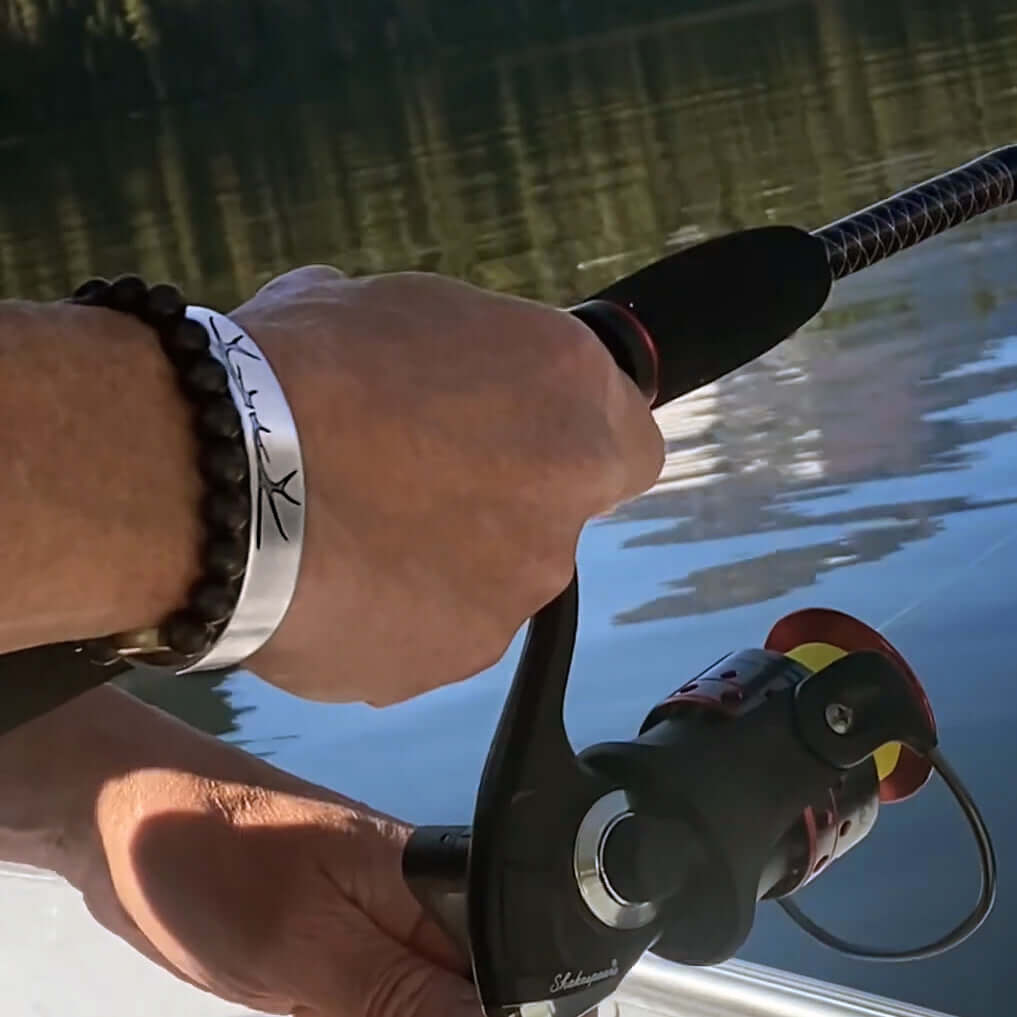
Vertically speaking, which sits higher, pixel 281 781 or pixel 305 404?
pixel 305 404

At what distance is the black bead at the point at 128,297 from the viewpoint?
25.2 inches

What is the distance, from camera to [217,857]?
100cm

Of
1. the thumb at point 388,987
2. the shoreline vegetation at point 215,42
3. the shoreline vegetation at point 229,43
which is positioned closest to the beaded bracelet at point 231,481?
the thumb at point 388,987

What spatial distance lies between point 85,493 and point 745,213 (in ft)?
21.8

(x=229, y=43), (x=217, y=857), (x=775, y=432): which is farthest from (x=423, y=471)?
(x=229, y=43)

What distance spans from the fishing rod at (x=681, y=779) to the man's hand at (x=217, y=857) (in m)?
0.08

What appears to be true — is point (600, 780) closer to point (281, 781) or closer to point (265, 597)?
point (265, 597)

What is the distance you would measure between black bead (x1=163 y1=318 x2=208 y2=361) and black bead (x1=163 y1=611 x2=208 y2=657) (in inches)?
3.4

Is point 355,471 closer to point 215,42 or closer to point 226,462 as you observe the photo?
point 226,462

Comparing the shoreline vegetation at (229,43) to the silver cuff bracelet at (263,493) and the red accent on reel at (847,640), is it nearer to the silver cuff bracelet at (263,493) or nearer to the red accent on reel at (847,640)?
the red accent on reel at (847,640)

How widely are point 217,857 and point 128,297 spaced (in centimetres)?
45

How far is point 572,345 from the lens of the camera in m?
0.67

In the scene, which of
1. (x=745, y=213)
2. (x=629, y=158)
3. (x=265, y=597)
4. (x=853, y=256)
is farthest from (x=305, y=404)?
(x=629, y=158)

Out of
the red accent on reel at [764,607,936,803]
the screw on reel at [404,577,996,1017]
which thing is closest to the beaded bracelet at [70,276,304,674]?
the screw on reel at [404,577,996,1017]
